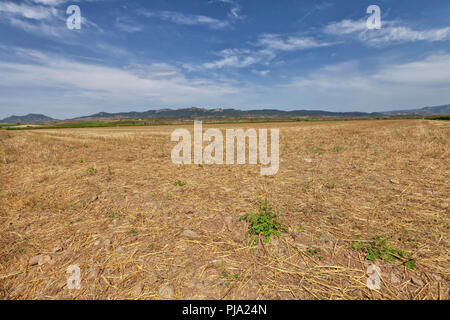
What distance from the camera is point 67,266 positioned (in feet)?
9.25

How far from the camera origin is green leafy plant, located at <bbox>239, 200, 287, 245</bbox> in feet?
11.3

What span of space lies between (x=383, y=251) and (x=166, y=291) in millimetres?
3181

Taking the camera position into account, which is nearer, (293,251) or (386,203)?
(293,251)

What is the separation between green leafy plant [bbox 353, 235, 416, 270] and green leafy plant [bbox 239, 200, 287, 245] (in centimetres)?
122

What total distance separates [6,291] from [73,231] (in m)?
1.17

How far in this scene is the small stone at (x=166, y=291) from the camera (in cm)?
237

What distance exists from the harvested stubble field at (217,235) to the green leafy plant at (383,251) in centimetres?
6

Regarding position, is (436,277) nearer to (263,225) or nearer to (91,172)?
(263,225)

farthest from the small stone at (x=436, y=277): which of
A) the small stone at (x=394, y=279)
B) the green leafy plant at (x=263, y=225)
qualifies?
the green leafy plant at (x=263, y=225)

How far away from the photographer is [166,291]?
2.42 m

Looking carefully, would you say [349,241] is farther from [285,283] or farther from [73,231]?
[73,231]

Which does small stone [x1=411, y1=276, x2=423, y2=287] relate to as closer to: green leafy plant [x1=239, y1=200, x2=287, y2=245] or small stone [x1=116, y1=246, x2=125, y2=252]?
green leafy plant [x1=239, y1=200, x2=287, y2=245]

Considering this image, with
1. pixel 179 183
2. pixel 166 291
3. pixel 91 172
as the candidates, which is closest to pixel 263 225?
pixel 166 291
